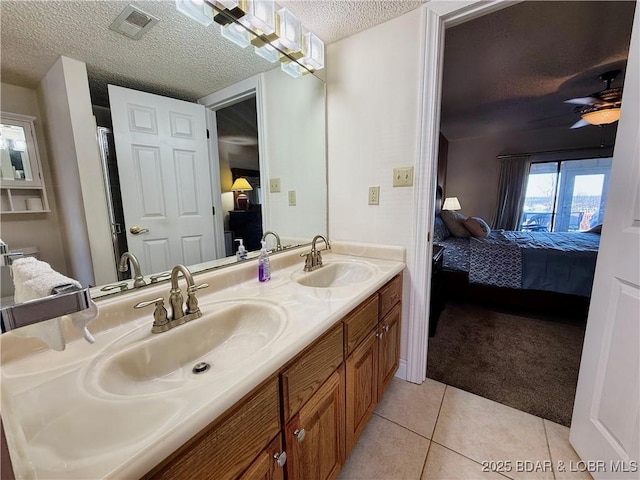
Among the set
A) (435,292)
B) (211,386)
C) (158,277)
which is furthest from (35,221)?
(435,292)

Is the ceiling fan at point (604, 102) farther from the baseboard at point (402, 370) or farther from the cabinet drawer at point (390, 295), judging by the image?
the baseboard at point (402, 370)

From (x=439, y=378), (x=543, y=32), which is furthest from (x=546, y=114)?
(x=439, y=378)

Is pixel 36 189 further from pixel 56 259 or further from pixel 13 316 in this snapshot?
pixel 13 316

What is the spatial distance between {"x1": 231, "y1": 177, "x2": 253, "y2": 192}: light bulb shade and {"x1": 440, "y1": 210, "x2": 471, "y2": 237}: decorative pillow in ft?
9.13

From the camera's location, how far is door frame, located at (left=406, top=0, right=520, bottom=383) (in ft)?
4.15

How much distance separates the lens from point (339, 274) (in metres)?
1.56

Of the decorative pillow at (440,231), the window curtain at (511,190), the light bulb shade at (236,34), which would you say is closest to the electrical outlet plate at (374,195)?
the light bulb shade at (236,34)

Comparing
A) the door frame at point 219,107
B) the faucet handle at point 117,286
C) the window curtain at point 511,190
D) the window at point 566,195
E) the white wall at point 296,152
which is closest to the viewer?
the faucet handle at point 117,286

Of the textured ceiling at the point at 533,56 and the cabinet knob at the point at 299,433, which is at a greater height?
the textured ceiling at the point at 533,56

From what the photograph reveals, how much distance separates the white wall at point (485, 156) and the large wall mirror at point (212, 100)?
14.8ft

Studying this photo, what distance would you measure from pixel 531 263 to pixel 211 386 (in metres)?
2.87

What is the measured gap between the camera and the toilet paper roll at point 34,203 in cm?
69

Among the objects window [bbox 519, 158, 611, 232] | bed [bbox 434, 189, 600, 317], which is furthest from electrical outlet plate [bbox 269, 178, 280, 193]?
window [bbox 519, 158, 611, 232]

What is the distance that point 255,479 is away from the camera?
0.61 metres
